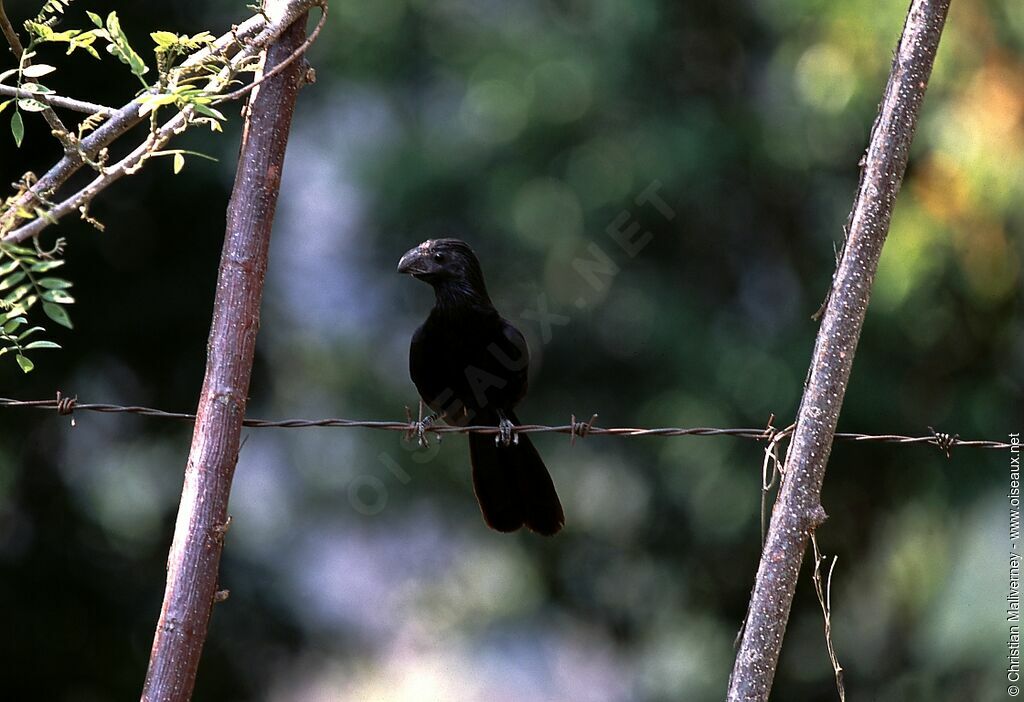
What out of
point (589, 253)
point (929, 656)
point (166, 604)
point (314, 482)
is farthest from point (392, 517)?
point (166, 604)

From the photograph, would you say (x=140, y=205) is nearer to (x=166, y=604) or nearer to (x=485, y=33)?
(x=485, y=33)

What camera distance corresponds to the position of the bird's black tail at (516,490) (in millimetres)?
3297

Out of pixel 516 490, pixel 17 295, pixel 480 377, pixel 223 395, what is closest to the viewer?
pixel 17 295

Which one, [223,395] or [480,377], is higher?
[480,377]

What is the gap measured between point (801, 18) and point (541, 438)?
7.68 feet

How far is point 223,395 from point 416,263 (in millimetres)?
1641

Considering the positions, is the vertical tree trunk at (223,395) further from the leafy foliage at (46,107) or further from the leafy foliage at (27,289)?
the leafy foliage at (27,289)

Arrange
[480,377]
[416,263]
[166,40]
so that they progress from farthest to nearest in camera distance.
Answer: [480,377], [416,263], [166,40]

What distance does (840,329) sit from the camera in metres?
1.91

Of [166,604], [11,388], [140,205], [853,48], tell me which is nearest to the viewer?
[166,604]

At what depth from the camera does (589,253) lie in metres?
5.55

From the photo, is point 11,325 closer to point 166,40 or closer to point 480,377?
point 166,40

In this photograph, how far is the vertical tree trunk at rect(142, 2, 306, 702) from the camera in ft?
6.16

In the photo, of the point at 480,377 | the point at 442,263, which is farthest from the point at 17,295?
the point at 480,377
